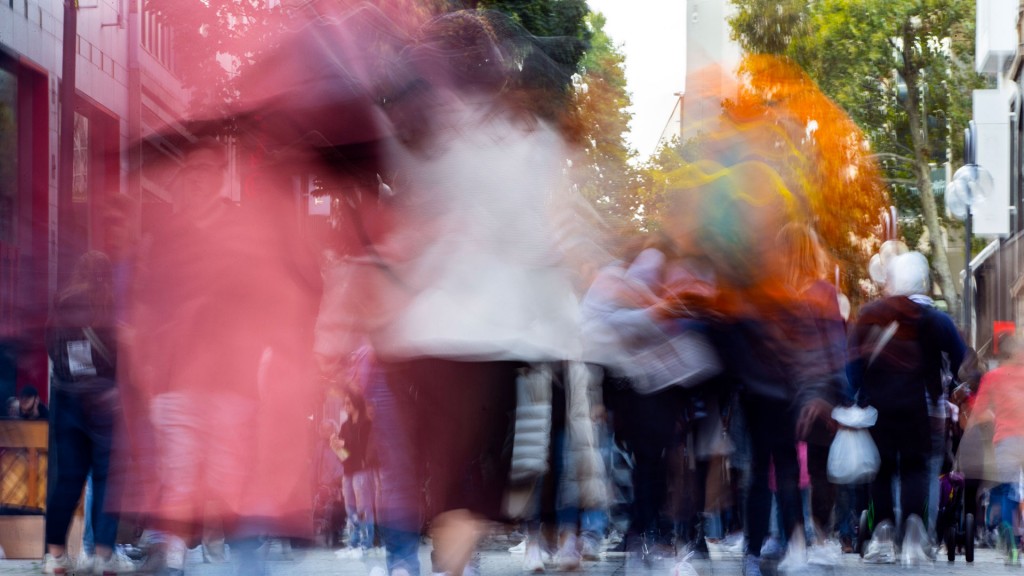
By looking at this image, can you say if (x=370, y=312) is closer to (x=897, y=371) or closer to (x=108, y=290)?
(x=108, y=290)

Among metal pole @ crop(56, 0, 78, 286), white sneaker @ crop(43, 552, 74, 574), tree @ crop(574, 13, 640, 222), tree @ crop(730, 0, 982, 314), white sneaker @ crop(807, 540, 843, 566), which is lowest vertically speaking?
white sneaker @ crop(807, 540, 843, 566)

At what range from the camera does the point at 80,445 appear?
27.5 ft

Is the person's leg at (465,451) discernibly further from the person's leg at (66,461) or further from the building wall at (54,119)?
the building wall at (54,119)

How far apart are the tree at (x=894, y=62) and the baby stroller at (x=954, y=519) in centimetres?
2712

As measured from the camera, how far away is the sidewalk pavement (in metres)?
9.38

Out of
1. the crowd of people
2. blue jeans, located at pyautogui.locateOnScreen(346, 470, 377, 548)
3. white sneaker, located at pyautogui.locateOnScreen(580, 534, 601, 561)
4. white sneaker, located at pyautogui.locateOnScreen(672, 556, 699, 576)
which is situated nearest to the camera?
the crowd of people

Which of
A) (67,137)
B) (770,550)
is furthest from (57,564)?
(67,137)

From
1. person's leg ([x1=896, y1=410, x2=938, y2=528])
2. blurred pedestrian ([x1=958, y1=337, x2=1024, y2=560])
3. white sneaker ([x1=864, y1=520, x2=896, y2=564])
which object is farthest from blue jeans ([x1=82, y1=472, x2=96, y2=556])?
blurred pedestrian ([x1=958, y1=337, x2=1024, y2=560])

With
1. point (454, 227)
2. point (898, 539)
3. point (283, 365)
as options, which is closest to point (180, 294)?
point (283, 365)

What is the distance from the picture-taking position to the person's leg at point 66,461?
27.4 feet

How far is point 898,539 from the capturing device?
34.4ft

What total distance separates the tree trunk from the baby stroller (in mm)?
25540

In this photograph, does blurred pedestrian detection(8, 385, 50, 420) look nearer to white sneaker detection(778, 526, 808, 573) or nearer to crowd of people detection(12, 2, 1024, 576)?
crowd of people detection(12, 2, 1024, 576)

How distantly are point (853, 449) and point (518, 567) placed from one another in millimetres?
2361
